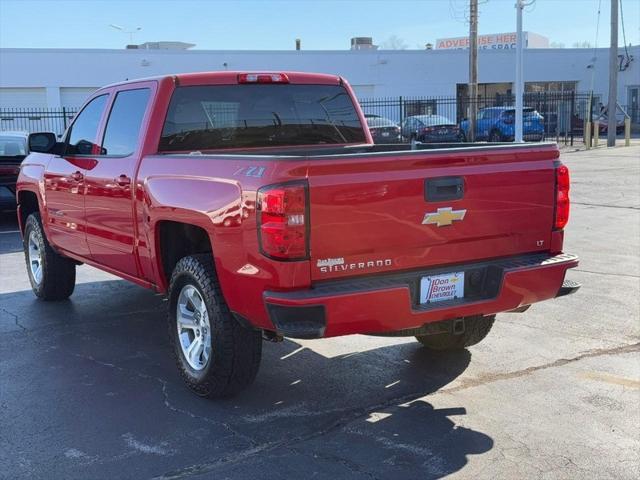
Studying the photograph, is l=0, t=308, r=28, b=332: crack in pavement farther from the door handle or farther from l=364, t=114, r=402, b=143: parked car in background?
l=364, t=114, r=402, b=143: parked car in background

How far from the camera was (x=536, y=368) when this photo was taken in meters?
5.29

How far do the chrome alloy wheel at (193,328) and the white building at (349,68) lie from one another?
3607 cm

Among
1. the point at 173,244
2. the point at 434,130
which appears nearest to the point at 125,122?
the point at 173,244

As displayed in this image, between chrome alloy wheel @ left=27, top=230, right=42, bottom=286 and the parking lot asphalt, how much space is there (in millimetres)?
557

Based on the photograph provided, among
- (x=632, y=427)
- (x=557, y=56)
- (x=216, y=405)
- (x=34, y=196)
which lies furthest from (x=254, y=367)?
(x=557, y=56)

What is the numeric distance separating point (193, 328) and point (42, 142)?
2931mm

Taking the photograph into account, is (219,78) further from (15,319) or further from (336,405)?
(15,319)

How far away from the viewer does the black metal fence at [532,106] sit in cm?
3650

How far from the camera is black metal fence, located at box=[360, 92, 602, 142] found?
3650 cm

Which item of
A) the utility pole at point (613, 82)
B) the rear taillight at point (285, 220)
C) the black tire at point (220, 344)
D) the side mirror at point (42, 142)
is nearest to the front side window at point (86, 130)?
the side mirror at point (42, 142)

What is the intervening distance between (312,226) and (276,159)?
39 centimetres

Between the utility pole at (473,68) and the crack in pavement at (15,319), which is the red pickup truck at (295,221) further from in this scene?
the utility pole at (473,68)

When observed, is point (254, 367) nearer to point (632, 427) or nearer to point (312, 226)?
point (312, 226)

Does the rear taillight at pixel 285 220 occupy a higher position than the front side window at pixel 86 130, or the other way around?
the front side window at pixel 86 130
